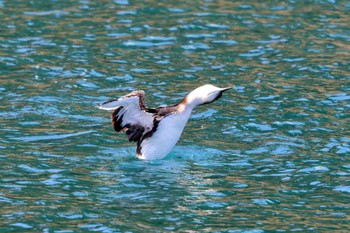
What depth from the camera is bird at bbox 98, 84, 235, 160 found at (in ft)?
43.9

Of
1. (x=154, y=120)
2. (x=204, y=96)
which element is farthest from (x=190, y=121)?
(x=204, y=96)

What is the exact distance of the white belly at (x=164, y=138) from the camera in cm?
1359

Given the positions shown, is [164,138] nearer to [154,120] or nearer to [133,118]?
[154,120]

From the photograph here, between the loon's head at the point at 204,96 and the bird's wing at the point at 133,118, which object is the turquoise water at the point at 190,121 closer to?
the bird's wing at the point at 133,118

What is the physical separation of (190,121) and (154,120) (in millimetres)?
2198

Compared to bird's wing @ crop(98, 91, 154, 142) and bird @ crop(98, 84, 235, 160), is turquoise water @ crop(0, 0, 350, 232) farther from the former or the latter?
bird's wing @ crop(98, 91, 154, 142)

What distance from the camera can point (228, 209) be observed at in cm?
1145

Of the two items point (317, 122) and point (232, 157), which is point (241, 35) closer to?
point (317, 122)

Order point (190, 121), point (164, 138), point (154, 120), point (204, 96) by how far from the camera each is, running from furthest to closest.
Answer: point (190, 121) < point (154, 120) < point (164, 138) < point (204, 96)

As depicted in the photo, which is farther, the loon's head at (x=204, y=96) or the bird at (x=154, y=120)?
the bird at (x=154, y=120)

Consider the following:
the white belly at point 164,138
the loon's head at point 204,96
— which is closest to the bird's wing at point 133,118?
the white belly at point 164,138

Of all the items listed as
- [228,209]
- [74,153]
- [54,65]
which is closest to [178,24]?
[54,65]

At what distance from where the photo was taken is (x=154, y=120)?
13844 millimetres

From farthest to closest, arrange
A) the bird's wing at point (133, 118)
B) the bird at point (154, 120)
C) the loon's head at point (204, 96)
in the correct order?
1. the bird's wing at point (133, 118)
2. the bird at point (154, 120)
3. the loon's head at point (204, 96)
